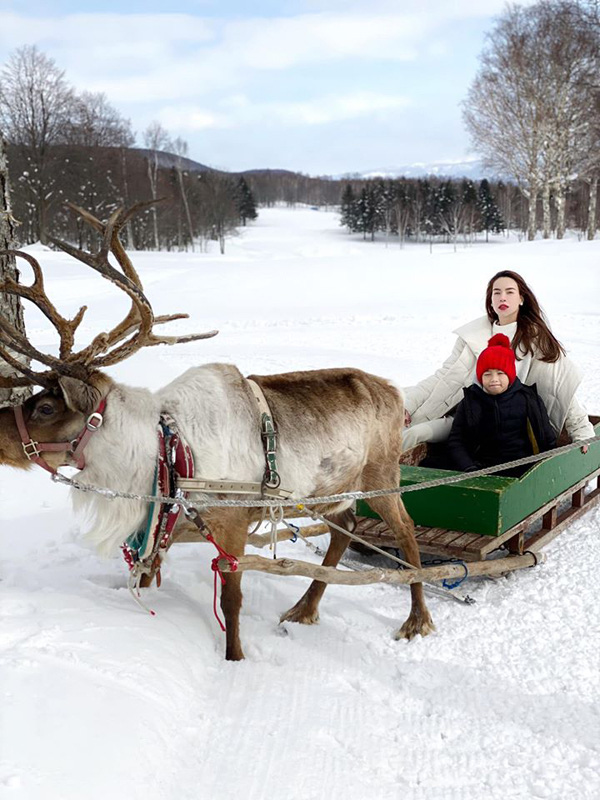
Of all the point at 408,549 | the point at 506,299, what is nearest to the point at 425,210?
the point at 506,299

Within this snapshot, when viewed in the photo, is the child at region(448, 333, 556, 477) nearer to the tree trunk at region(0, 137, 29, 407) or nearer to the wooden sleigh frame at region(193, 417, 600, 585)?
the wooden sleigh frame at region(193, 417, 600, 585)

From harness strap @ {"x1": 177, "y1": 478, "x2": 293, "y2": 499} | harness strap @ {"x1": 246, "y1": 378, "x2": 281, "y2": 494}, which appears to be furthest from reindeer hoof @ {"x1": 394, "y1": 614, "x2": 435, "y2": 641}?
harness strap @ {"x1": 246, "y1": 378, "x2": 281, "y2": 494}

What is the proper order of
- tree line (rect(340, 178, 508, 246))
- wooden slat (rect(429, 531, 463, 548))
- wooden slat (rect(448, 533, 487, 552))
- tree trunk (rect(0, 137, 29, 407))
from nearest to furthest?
wooden slat (rect(448, 533, 487, 552))
wooden slat (rect(429, 531, 463, 548))
tree trunk (rect(0, 137, 29, 407))
tree line (rect(340, 178, 508, 246))

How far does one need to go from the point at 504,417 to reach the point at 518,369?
598mm

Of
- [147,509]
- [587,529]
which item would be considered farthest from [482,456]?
[147,509]

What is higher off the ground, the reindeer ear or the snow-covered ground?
the reindeer ear

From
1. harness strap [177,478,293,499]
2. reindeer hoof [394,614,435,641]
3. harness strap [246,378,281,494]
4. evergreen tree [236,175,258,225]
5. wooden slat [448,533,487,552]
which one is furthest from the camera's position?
evergreen tree [236,175,258,225]

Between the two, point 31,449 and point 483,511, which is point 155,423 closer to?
point 31,449

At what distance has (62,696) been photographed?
2699 mm

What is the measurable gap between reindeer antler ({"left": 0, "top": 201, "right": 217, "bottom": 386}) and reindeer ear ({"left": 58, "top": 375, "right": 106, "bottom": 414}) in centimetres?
6

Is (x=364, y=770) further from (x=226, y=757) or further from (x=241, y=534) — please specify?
(x=241, y=534)

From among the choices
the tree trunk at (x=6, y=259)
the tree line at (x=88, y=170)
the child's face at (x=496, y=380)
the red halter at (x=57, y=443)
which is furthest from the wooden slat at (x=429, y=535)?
the tree line at (x=88, y=170)

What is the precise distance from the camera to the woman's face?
531 centimetres

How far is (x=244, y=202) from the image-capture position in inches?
2800
